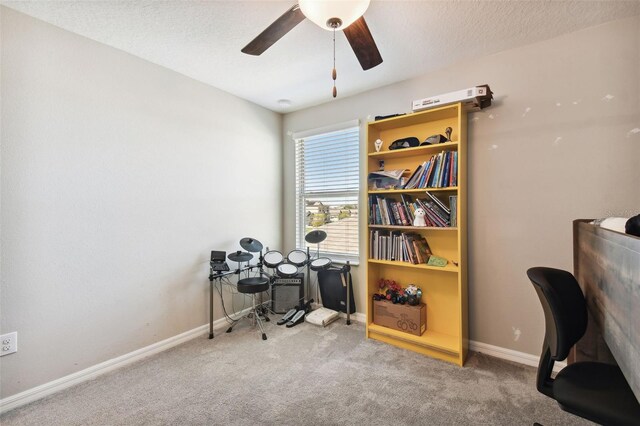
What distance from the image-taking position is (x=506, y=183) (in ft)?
7.52

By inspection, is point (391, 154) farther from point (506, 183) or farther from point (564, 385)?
point (564, 385)

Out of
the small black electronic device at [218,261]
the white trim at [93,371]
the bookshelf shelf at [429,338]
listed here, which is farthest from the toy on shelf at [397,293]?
the white trim at [93,371]

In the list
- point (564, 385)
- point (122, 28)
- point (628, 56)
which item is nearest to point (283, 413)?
point (564, 385)

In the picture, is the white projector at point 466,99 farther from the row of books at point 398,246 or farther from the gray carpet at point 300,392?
the gray carpet at point 300,392

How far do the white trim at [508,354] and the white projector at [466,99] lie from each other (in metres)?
1.94

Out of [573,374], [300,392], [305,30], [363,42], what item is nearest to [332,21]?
[363,42]

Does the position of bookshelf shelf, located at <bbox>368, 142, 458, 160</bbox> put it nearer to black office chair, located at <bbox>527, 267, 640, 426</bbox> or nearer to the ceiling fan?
the ceiling fan

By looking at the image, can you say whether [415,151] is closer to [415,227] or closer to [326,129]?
[415,227]

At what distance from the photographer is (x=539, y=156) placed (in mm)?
2164

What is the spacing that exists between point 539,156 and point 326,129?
6.60 ft

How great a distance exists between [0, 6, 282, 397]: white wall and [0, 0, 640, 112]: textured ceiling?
25 cm

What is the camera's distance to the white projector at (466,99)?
2.12 m

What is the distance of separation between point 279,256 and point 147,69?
2.10 meters

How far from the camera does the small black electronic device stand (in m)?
2.73
